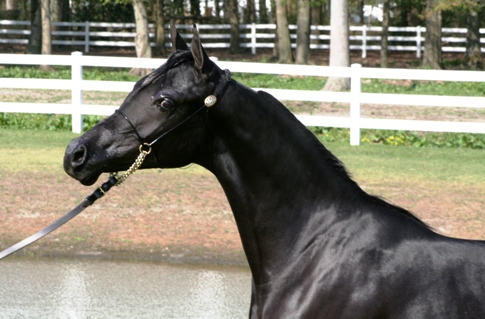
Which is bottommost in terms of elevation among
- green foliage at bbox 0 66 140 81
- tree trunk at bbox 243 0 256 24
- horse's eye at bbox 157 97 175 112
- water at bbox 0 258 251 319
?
water at bbox 0 258 251 319

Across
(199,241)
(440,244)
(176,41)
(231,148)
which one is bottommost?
(199,241)

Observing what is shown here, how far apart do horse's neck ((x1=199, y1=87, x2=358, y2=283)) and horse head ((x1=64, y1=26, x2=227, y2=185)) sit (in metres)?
0.13

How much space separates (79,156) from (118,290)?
433 cm

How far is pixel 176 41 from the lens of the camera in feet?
13.1

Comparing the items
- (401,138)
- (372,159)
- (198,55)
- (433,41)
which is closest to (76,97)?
(372,159)

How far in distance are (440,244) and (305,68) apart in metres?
11.9

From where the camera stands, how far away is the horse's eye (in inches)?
149

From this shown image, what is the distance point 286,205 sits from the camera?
3.95 meters

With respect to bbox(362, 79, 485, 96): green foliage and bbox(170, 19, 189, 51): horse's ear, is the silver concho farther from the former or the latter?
bbox(362, 79, 485, 96): green foliage

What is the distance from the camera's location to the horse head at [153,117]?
149 inches

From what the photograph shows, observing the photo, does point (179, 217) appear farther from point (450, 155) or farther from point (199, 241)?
point (450, 155)

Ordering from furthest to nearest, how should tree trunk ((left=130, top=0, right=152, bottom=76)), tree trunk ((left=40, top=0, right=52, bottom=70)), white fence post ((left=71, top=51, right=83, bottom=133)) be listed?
tree trunk ((left=40, top=0, right=52, bottom=70)), tree trunk ((left=130, top=0, right=152, bottom=76)), white fence post ((left=71, top=51, right=83, bottom=133))

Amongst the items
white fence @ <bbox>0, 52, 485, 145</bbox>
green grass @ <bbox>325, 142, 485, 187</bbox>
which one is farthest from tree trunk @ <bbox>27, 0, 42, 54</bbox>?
green grass @ <bbox>325, 142, 485, 187</bbox>

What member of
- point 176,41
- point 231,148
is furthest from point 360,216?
point 176,41
